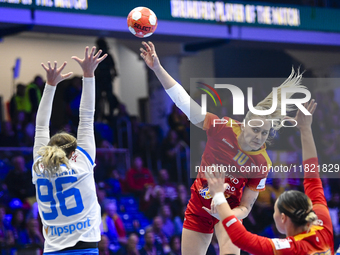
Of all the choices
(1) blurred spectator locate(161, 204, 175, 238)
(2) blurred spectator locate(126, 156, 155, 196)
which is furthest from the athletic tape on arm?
(2) blurred spectator locate(126, 156, 155, 196)

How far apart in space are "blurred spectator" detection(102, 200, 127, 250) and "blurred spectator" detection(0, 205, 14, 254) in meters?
1.56

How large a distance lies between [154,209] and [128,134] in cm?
201

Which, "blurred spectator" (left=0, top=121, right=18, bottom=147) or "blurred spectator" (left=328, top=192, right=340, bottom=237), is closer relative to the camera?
"blurred spectator" (left=0, top=121, right=18, bottom=147)

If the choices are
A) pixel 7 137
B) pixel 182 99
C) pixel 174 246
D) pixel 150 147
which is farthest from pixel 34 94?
pixel 182 99

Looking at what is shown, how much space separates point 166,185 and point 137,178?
627 mm

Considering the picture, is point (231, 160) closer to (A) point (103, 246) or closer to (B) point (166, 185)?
(A) point (103, 246)

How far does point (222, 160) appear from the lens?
14.2 ft

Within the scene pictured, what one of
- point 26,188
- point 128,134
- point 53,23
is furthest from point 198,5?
point 26,188

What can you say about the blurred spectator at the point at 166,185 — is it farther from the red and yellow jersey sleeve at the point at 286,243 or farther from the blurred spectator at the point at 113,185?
the red and yellow jersey sleeve at the point at 286,243

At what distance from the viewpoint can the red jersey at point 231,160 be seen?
426 cm

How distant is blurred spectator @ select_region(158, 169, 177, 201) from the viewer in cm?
974

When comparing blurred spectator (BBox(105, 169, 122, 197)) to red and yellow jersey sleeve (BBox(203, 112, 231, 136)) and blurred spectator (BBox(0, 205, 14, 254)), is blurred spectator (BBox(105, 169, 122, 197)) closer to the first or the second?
blurred spectator (BBox(0, 205, 14, 254))

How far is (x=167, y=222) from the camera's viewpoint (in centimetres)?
908

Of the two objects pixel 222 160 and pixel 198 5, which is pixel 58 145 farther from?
pixel 198 5
